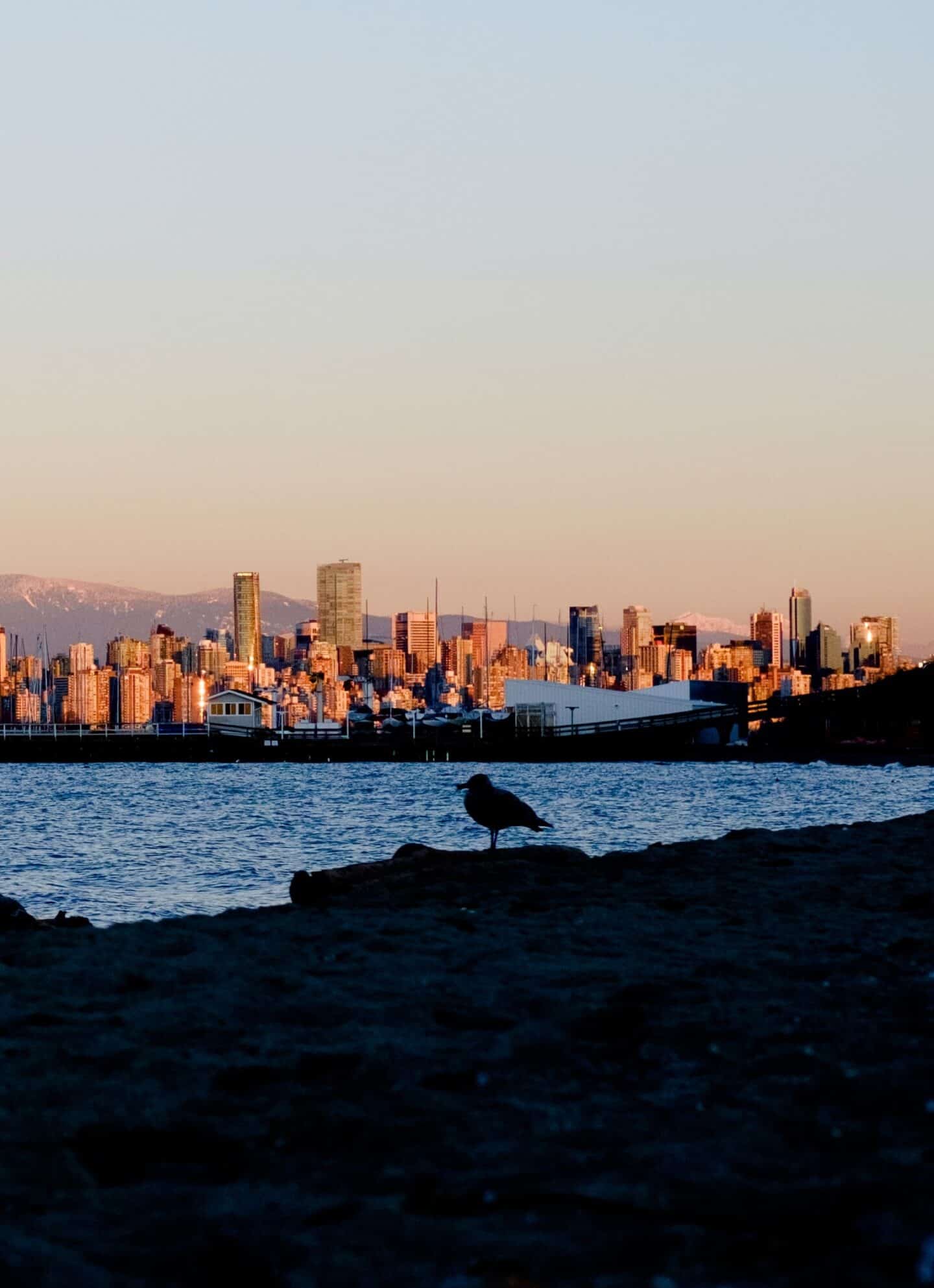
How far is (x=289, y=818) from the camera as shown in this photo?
68875 mm

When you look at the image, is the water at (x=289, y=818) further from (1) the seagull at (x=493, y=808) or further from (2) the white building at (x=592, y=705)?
(2) the white building at (x=592, y=705)

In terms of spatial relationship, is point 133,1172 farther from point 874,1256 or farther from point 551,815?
point 551,815

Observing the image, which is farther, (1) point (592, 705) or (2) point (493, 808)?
(1) point (592, 705)

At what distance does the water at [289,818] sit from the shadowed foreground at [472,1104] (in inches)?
867

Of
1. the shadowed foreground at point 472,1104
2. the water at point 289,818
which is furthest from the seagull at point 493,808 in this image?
the water at point 289,818

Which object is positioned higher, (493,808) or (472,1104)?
(493,808)

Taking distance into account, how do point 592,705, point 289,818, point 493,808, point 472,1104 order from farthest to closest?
point 592,705, point 289,818, point 493,808, point 472,1104

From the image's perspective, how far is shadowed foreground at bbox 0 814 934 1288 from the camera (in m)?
5.00

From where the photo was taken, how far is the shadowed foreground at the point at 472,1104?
500cm

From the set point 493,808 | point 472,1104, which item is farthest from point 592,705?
point 472,1104

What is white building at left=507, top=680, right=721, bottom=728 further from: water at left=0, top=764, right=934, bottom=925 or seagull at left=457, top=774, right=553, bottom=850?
seagull at left=457, top=774, right=553, bottom=850

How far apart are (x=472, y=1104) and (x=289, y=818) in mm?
62634

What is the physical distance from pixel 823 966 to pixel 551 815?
59287 millimetres

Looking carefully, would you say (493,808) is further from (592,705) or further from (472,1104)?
(592,705)
